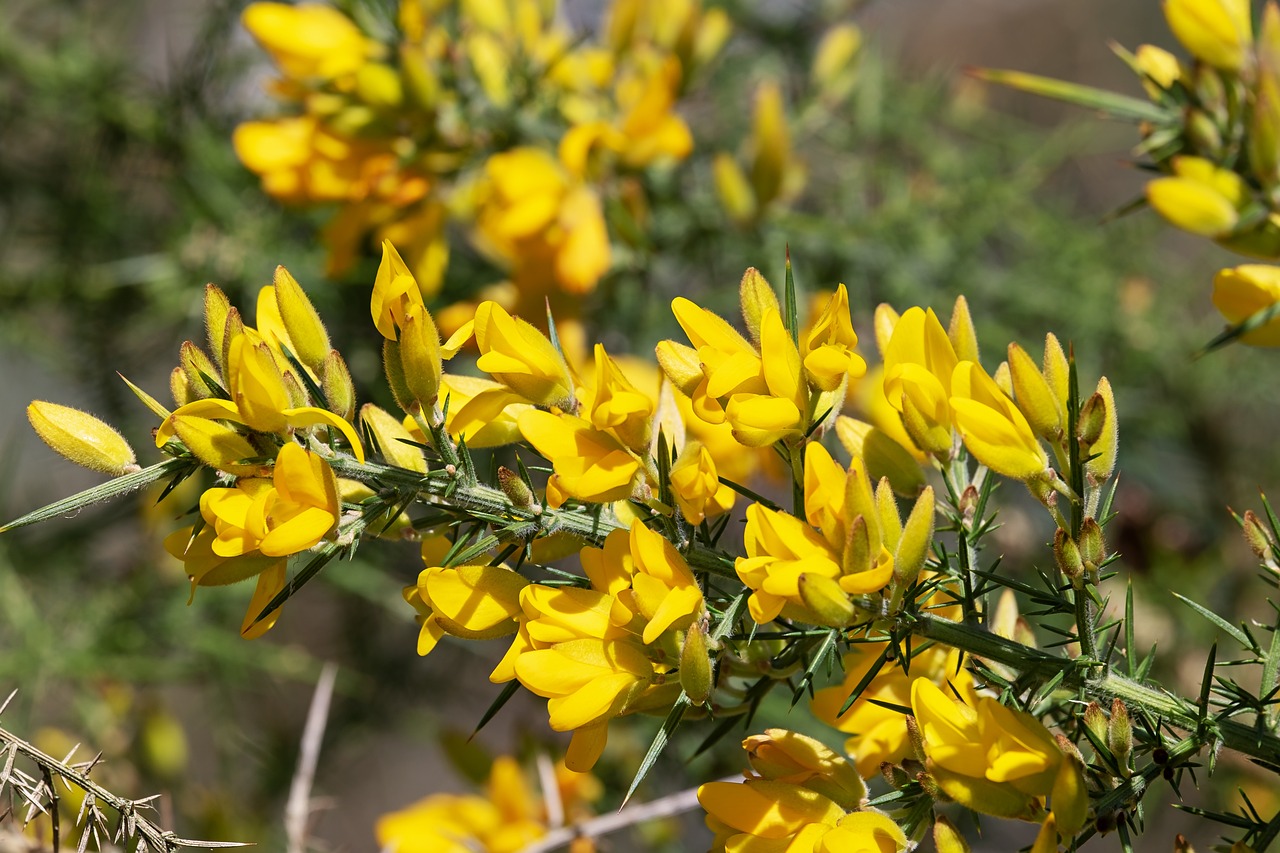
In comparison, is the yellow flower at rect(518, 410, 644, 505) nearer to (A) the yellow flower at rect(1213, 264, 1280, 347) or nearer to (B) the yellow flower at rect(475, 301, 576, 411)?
(B) the yellow flower at rect(475, 301, 576, 411)

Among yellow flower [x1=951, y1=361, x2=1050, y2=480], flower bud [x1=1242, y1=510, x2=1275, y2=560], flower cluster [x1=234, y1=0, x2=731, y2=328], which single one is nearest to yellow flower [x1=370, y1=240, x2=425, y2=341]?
yellow flower [x1=951, y1=361, x2=1050, y2=480]

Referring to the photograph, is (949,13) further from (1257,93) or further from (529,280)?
(1257,93)

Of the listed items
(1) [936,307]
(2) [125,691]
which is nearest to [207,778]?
(2) [125,691]

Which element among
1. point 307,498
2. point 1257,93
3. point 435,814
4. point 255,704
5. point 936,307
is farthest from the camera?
point 255,704

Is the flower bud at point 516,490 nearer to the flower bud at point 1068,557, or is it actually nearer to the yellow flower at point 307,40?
the flower bud at point 1068,557

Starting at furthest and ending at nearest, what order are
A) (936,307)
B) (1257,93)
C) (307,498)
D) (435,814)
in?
(936,307) → (435,814) → (1257,93) → (307,498)

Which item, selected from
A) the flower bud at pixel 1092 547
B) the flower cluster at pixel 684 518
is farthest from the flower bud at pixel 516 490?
the flower bud at pixel 1092 547

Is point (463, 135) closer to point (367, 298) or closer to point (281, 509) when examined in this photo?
point (367, 298)
